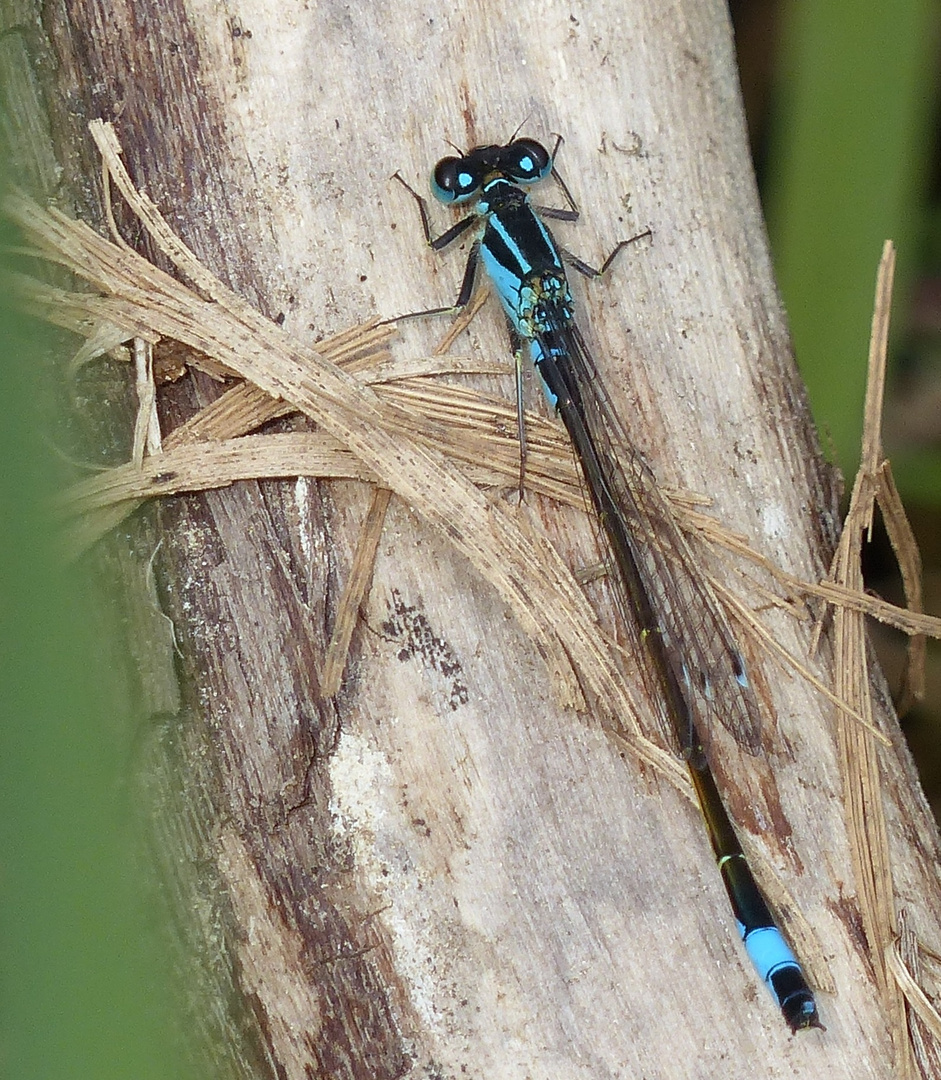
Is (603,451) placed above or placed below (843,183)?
below

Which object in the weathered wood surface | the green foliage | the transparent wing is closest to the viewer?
the weathered wood surface

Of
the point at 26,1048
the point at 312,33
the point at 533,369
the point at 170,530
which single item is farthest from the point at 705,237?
the point at 26,1048

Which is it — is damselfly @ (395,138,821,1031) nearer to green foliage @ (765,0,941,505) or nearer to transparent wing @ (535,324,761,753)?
transparent wing @ (535,324,761,753)

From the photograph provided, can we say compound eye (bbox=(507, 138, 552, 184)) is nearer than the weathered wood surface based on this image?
No

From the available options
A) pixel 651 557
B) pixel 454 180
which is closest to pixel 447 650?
pixel 651 557

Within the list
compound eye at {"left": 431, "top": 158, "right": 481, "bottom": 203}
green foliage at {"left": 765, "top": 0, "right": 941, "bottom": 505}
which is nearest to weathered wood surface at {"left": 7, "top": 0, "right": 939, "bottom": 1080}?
compound eye at {"left": 431, "top": 158, "right": 481, "bottom": 203}

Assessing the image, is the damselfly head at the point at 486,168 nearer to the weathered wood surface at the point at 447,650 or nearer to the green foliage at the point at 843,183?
the weathered wood surface at the point at 447,650

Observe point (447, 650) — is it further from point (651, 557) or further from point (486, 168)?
point (486, 168)
